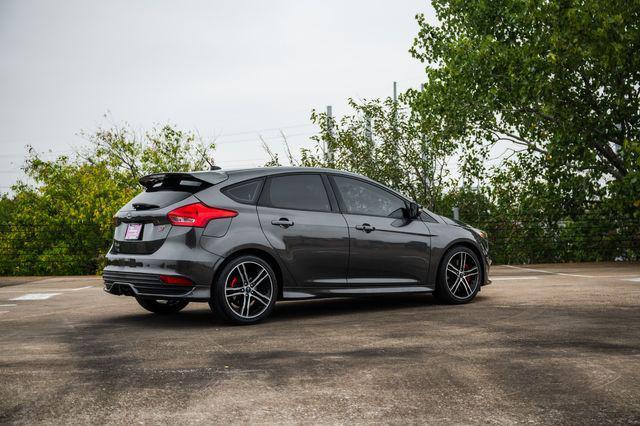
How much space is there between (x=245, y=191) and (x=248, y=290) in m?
1.01

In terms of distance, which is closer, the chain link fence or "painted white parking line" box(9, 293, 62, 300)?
"painted white parking line" box(9, 293, 62, 300)

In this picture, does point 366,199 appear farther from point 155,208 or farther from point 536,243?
point 536,243

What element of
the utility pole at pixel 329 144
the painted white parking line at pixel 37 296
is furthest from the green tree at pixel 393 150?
the painted white parking line at pixel 37 296

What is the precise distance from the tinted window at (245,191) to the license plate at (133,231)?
952 millimetres

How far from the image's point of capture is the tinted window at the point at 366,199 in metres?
8.98

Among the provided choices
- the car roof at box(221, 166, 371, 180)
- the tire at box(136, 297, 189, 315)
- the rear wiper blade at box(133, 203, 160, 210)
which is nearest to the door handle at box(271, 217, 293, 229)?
the car roof at box(221, 166, 371, 180)

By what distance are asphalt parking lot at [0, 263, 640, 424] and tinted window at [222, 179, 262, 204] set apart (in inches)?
51.7

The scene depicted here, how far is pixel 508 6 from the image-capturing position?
19.8 metres

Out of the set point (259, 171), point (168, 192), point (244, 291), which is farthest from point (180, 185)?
point (244, 291)

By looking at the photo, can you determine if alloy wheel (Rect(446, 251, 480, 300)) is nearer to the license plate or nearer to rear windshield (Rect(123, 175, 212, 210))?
rear windshield (Rect(123, 175, 212, 210))

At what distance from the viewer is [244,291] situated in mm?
8062

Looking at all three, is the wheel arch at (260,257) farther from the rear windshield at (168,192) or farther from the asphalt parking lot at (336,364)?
the rear windshield at (168,192)

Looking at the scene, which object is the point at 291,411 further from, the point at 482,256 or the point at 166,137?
the point at 166,137

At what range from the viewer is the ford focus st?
780 centimetres
